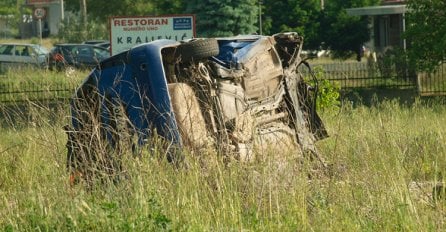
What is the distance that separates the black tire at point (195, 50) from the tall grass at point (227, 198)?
1304mm

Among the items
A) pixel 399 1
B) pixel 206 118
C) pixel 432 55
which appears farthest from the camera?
pixel 399 1

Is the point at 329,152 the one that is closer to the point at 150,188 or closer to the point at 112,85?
the point at 112,85

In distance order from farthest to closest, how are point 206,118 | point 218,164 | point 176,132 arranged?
1. point 206,118
2. point 176,132
3. point 218,164

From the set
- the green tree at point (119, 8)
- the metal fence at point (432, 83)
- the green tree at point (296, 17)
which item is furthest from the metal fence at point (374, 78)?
the green tree at point (119, 8)

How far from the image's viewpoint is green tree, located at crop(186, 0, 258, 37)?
32562mm

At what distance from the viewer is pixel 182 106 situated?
9055 mm

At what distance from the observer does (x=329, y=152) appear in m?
11.2

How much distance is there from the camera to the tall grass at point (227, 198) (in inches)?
274

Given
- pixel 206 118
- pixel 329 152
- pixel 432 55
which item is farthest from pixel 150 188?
pixel 432 55

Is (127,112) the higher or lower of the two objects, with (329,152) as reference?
higher

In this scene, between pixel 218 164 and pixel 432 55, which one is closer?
pixel 218 164

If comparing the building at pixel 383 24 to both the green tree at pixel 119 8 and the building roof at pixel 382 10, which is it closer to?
the building roof at pixel 382 10

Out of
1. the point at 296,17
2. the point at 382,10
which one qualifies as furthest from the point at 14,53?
the point at 382,10

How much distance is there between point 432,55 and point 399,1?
18.0 meters
